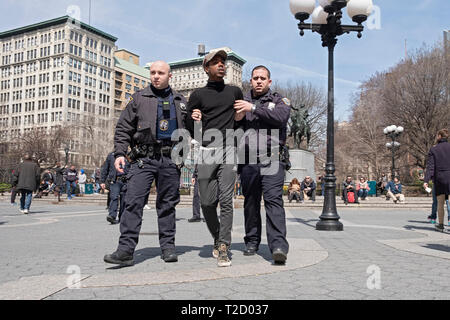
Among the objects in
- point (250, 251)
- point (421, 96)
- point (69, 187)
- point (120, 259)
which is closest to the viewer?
point (120, 259)

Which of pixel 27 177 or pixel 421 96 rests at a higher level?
pixel 421 96

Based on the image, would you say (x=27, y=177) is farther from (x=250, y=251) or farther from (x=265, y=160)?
(x=265, y=160)

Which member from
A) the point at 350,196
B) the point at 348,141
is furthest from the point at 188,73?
the point at 350,196

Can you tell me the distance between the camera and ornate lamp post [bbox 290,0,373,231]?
8055mm

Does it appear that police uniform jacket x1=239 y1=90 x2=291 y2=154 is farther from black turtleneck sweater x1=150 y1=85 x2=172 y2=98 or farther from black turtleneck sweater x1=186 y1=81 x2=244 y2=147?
black turtleneck sweater x1=150 y1=85 x2=172 y2=98

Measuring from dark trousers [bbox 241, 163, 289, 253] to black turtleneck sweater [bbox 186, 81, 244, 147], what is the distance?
0.53 metres

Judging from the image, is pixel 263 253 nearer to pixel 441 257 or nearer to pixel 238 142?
pixel 238 142

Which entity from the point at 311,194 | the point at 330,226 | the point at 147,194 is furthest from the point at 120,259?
the point at 311,194

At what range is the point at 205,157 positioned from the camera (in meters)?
3.97

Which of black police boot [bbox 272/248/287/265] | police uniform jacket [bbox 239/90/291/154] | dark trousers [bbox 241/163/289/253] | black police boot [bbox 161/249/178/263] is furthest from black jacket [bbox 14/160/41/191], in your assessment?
black police boot [bbox 272/248/287/265]

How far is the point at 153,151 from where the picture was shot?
4.03 meters

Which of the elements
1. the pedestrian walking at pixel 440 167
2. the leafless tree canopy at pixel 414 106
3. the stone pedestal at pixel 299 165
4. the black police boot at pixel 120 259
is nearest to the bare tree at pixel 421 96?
the leafless tree canopy at pixel 414 106

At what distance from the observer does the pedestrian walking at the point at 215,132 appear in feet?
12.9

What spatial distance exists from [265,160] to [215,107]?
0.75 metres
